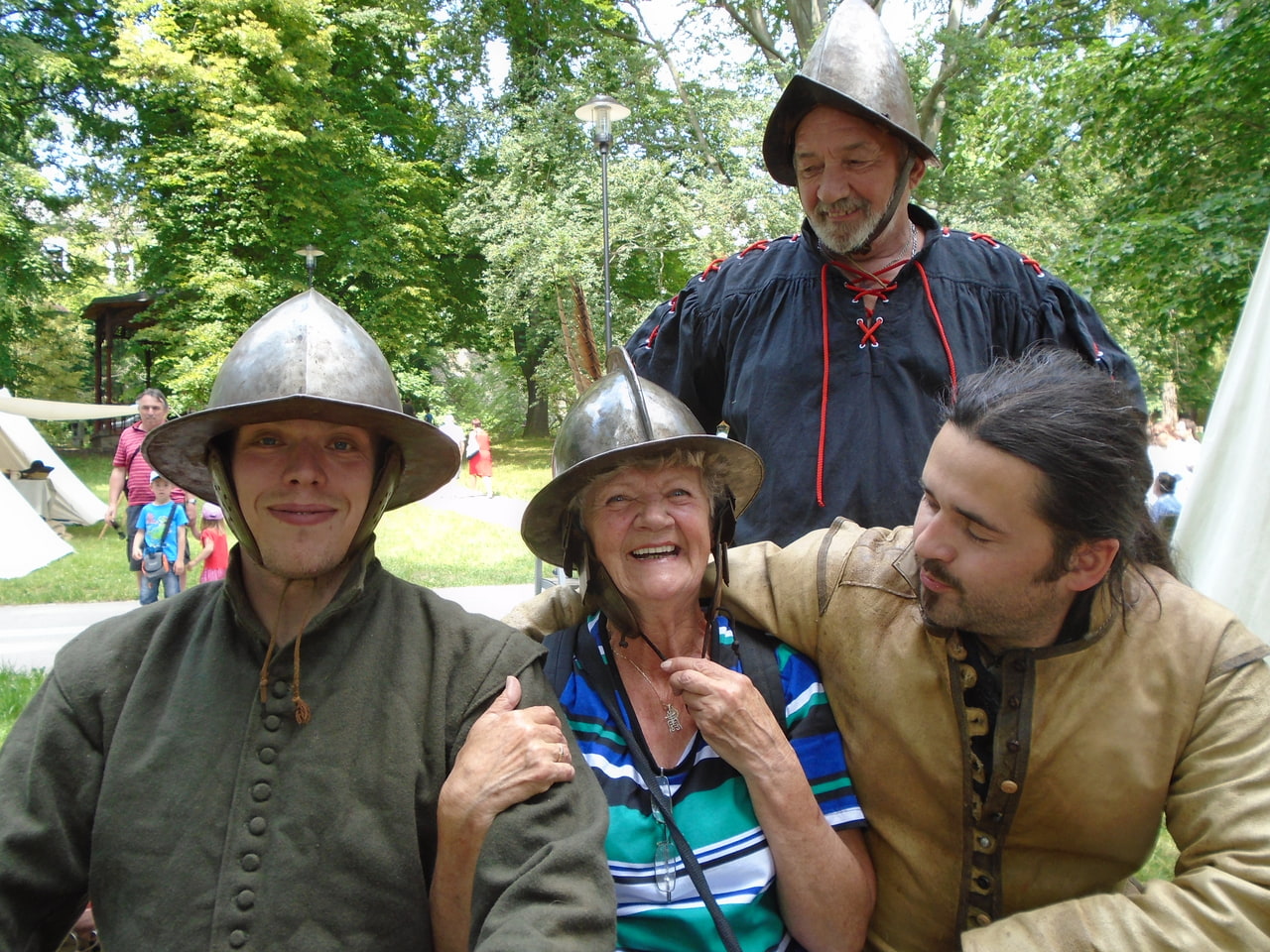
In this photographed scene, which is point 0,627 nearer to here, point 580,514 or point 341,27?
point 580,514

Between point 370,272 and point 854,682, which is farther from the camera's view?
point 370,272

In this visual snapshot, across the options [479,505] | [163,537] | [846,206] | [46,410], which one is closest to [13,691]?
[163,537]

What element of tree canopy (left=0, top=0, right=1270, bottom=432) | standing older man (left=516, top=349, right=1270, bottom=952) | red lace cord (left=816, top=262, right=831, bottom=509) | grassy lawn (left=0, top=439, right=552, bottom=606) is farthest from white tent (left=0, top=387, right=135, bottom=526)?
standing older man (left=516, top=349, right=1270, bottom=952)

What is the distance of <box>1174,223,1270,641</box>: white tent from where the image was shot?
12.1 feet

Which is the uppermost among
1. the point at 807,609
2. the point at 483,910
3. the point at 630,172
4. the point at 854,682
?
the point at 630,172

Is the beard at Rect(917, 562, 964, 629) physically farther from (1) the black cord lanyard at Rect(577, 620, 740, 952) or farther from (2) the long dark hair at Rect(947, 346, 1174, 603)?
(1) the black cord lanyard at Rect(577, 620, 740, 952)

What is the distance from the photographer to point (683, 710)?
2.20 metres

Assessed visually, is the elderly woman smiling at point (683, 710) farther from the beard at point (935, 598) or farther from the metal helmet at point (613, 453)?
the beard at point (935, 598)

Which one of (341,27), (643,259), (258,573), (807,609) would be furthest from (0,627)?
(341,27)

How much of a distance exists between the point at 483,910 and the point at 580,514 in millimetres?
938

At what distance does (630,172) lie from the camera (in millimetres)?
18984

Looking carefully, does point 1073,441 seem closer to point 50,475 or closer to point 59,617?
point 59,617

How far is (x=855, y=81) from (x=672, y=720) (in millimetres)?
1693

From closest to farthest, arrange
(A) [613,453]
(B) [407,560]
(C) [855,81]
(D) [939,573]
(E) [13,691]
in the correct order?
(D) [939,573] < (A) [613,453] < (C) [855,81] < (E) [13,691] < (B) [407,560]
